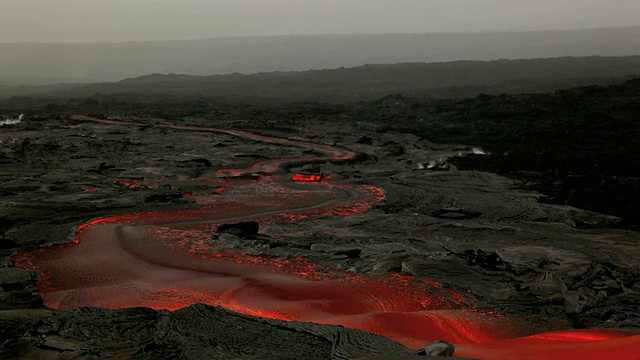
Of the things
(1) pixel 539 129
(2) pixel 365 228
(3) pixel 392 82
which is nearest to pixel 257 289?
(2) pixel 365 228

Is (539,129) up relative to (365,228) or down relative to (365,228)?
up

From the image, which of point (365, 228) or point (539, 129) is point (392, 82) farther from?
point (365, 228)

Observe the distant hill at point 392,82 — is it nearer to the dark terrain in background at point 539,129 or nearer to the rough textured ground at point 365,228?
the dark terrain in background at point 539,129

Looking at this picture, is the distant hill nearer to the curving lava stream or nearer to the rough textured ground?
the rough textured ground

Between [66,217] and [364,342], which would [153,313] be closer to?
Answer: [364,342]

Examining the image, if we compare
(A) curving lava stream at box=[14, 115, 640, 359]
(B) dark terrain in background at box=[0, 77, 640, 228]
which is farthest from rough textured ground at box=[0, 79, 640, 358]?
(A) curving lava stream at box=[14, 115, 640, 359]

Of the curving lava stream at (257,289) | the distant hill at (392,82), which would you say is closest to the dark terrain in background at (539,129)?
the curving lava stream at (257,289)

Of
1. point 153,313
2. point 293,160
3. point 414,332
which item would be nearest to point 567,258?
point 414,332
